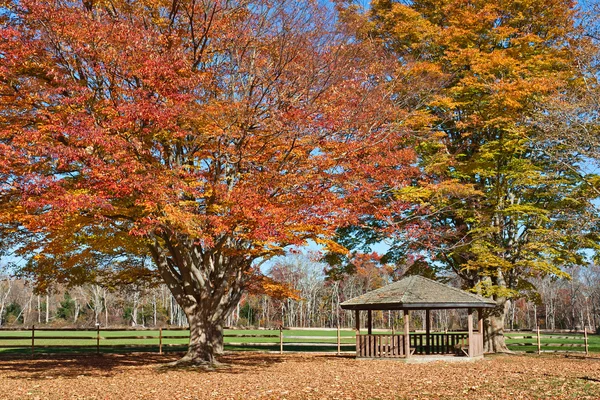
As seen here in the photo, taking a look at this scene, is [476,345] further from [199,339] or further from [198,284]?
[198,284]

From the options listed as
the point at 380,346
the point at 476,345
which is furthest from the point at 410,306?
the point at 476,345

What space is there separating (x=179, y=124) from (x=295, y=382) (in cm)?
686

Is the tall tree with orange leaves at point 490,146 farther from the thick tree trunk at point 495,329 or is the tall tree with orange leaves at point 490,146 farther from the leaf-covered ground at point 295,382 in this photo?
the leaf-covered ground at point 295,382

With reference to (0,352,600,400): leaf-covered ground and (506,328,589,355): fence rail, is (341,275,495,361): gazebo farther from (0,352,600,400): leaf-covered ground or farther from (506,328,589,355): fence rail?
(506,328,589,355): fence rail

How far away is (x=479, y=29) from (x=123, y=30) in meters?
15.5

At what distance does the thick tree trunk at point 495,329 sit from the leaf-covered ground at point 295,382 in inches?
260

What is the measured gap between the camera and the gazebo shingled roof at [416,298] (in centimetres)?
2102

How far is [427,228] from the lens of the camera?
78.6ft

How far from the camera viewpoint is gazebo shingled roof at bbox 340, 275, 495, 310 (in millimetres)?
21016

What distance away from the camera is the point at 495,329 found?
82.9ft

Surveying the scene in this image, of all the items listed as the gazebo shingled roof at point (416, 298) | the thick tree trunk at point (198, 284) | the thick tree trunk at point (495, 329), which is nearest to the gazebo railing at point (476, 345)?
the gazebo shingled roof at point (416, 298)

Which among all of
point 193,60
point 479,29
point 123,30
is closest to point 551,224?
point 479,29

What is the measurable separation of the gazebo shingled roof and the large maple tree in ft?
16.4

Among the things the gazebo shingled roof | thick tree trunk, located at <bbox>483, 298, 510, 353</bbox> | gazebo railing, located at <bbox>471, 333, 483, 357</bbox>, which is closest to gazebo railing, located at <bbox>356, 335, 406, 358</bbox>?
the gazebo shingled roof
